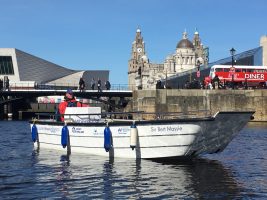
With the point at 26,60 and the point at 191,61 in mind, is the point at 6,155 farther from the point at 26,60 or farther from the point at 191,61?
the point at 191,61

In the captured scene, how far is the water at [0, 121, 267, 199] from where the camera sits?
12.7m

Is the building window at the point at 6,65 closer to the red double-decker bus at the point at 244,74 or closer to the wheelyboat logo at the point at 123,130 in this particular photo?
the red double-decker bus at the point at 244,74

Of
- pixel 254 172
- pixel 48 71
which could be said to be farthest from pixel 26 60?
pixel 254 172

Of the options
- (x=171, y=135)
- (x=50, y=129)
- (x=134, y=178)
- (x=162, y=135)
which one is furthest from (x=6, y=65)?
(x=134, y=178)

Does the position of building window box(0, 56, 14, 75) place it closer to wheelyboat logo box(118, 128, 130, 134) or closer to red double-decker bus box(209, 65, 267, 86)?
red double-decker bus box(209, 65, 267, 86)

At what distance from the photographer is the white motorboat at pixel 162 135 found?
17.4 metres

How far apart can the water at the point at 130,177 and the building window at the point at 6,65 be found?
91.9 meters

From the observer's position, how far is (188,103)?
166 ft

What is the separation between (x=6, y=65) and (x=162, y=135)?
322 ft

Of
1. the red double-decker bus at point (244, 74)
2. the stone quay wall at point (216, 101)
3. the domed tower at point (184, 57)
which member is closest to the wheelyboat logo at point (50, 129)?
the stone quay wall at point (216, 101)

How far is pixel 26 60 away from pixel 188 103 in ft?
236

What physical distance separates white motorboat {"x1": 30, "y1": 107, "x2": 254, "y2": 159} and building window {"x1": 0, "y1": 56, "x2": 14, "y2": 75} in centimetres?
9378

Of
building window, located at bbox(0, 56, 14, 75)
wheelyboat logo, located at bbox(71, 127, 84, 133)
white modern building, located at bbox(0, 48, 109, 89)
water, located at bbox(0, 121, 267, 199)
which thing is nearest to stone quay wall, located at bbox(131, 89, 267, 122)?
water, located at bbox(0, 121, 267, 199)

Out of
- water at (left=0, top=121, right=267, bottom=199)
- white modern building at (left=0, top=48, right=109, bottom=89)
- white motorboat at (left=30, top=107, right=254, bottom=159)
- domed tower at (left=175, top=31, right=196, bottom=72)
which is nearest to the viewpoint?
water at (left=0, top=121, right=267, bottom=199)
